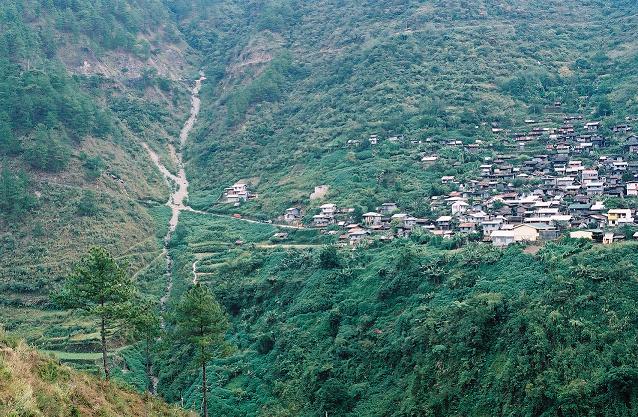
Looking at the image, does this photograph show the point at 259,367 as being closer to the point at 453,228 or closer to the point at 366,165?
the point at 453,228

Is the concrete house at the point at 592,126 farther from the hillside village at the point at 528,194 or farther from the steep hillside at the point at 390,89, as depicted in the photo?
the steep hillside at the point at 390,89

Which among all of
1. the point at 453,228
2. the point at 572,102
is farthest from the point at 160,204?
the point at 572,102

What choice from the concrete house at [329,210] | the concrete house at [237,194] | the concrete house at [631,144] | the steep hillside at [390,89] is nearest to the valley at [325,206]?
the steep hillside at [390,89]

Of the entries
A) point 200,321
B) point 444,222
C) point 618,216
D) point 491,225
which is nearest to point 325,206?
point 444,222

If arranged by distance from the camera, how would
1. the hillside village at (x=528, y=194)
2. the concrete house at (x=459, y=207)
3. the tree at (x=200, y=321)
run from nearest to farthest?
the tree at (x=200, y=321)
the hillside village at (x=528, y=194)
the concrete house at (x=459, y=207)

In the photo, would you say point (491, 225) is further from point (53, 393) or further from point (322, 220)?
point (53, 393)

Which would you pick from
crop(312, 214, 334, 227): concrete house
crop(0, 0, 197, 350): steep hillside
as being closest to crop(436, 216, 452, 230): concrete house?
crop(312, 214, 334, 227): concrete house
